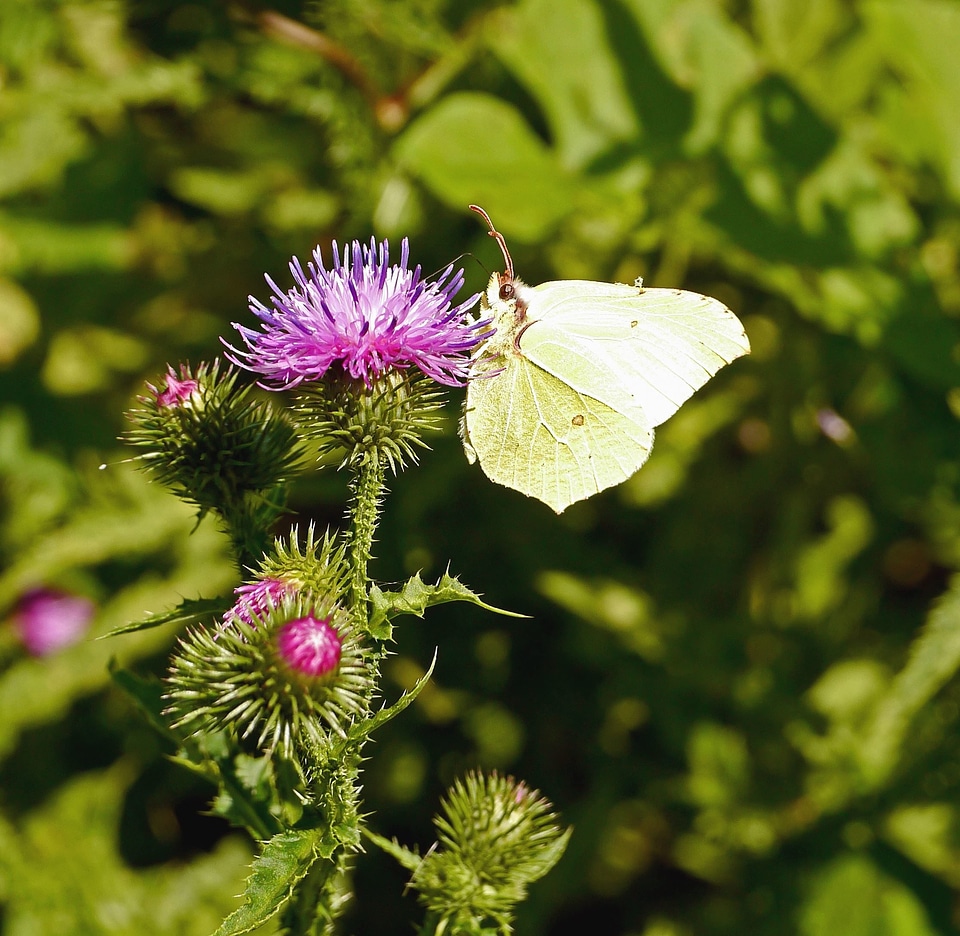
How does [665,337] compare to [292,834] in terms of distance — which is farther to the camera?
[665,337]

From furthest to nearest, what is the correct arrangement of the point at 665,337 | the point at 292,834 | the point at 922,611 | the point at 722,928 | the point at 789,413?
the point at 922,611, the point at 789,413, the point at 722,928, the point at 665,337, the point at 292,834

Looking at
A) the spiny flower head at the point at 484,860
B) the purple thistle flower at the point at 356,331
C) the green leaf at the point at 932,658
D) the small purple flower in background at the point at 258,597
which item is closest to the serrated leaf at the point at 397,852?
the spiny flower head at the point at 484,860

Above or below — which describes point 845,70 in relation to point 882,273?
above

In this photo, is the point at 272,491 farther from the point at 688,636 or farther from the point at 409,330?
the point at 688,636

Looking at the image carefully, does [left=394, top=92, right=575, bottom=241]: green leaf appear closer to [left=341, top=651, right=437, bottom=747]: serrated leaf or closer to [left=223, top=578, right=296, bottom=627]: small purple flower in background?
[left=223, top=578, right=296, bottom=627]: small purple flower in background

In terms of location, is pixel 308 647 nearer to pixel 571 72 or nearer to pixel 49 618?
pixel 571 72

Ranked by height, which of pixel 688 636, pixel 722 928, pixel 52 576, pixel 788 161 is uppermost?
pixel 788 161

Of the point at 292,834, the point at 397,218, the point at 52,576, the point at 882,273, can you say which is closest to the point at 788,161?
the point at 882,273

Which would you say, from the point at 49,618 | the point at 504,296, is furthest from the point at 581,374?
the point at 49,618
